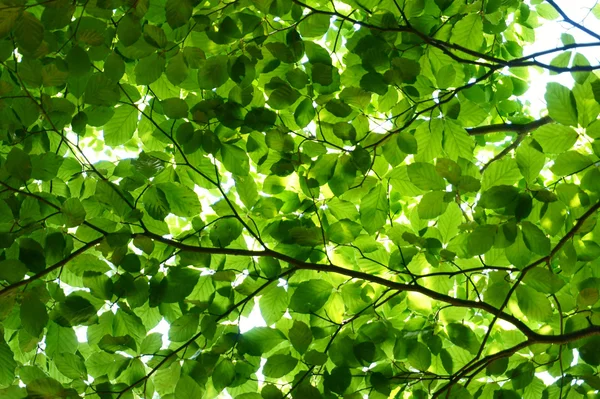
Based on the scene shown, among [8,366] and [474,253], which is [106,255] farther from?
[474,253]

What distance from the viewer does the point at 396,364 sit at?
6.91 ft

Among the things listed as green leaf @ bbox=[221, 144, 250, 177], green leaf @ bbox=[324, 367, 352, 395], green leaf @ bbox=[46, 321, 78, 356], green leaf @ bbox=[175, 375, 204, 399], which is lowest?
green leaf @ bbox=[324, 367, 352, 395]

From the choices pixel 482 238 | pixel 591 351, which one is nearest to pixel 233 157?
pixel 482 238

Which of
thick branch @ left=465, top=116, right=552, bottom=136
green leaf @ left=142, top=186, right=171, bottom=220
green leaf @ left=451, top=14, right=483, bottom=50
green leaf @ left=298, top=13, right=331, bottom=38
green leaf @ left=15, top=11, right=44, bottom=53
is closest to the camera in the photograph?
green leaf @ left=15, top=11, right=44, bottom=53

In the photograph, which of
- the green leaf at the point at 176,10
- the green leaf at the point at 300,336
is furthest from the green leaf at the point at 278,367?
the green leaf at the point at 176,10

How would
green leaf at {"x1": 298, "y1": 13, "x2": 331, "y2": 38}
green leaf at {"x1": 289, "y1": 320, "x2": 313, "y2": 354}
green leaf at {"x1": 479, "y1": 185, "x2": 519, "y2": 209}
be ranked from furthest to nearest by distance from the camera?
green leaf at {"x1": 298, "y1": 13, "x2": 331, "y2": 38}, green leaf at {"x1": 289, "y1": 320, "x2": 313, "y2": 354}, green leaf at {"x1": 479, "y1": 185, "x2": 519, "y2": 209}

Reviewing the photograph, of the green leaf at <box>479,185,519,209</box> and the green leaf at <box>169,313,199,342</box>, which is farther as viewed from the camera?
the green leaf at <box>169,313,199,342</box>

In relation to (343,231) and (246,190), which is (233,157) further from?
(343,231)

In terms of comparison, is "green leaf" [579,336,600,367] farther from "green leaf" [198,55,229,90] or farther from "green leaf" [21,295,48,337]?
"green leaf" [21,295,48,337]

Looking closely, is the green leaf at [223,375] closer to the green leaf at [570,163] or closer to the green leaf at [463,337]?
the green leaf at [463,337]

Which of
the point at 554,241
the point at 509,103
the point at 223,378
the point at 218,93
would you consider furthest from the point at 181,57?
the point at 509,103

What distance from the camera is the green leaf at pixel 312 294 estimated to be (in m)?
2.04

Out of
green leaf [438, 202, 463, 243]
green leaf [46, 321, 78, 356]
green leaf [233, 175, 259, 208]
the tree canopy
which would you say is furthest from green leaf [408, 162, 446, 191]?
green leaf [46, 321, 78, 356]

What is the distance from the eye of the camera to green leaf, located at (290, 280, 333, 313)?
2043 millimetres
